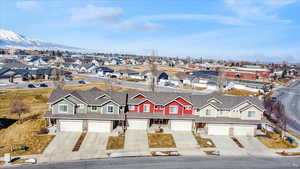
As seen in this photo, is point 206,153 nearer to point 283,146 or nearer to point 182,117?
point 182,117

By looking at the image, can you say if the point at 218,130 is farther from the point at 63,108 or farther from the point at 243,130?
the point at 63,108

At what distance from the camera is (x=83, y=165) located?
93.2 ft

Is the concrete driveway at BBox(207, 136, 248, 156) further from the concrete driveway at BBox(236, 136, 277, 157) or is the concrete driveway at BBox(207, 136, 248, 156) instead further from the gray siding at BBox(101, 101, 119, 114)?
the gray siding at BBox(101, 101, 119, 114)

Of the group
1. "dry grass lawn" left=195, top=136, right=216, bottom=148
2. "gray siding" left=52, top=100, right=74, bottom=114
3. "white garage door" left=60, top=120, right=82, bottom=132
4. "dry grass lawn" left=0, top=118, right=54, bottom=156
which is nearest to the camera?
"dry grass lawn" left=0, top=118, right=54, bottom=156

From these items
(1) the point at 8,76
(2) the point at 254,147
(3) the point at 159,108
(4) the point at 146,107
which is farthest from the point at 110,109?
(1) the point at 8,76

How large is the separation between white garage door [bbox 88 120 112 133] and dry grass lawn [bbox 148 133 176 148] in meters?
7.48

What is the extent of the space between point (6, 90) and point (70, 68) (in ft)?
252

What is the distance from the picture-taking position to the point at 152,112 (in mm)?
42750

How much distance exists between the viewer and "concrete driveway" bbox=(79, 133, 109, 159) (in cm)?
3170

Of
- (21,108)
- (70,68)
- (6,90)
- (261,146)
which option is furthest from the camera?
(70,68)

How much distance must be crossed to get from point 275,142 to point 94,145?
30.4 metres

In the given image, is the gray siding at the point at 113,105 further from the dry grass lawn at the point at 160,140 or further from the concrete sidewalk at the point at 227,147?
the concrete sidewalk at the point at 227,147

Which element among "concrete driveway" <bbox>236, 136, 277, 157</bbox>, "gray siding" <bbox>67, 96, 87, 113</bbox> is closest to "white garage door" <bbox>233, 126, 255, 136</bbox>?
"concrete driveway" <bbox>236, 136, 277, 157</bbox>


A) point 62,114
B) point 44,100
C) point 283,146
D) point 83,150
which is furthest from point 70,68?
point 283,146
